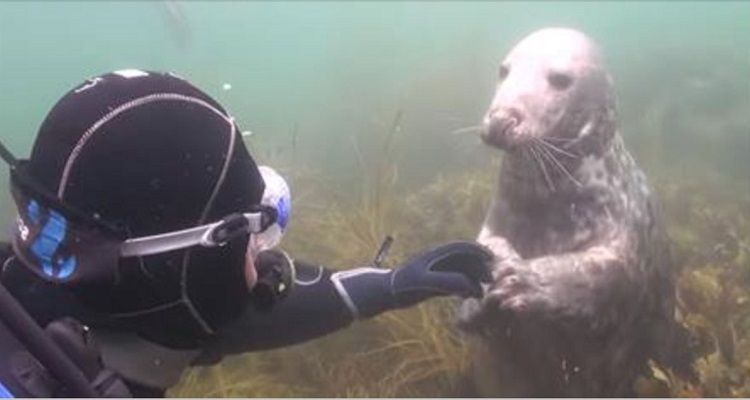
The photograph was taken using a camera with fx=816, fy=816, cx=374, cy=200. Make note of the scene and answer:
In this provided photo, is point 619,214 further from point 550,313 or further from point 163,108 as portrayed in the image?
point 163,108

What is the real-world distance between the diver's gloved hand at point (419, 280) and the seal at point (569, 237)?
0.14 meters

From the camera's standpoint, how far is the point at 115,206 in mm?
1993

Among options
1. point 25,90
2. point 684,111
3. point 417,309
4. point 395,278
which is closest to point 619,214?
point 395,278

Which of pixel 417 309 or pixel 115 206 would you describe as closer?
pixel 115 206

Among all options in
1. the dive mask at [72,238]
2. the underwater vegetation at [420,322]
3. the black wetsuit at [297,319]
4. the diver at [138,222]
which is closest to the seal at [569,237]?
the underwater vegetation at [420,322]

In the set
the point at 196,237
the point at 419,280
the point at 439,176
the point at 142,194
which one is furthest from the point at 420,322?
the point at 439,176

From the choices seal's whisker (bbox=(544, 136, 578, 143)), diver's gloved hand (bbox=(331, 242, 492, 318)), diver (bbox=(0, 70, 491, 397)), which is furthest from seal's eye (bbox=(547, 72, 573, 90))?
diver (bbox=(0, 70, 491, 397))

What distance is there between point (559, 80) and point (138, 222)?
8.32 feet

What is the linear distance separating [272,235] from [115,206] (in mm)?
908

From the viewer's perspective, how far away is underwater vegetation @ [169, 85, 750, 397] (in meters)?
4.68

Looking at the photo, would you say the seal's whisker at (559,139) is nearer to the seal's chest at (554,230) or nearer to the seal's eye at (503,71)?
the seal's chest at (554,230)

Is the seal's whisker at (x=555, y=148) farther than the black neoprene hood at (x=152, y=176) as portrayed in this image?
Yes

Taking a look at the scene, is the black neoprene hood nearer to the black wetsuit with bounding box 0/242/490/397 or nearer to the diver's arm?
the black wetsuit with bounding box 0/242/490/397

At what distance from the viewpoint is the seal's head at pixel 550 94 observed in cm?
374
